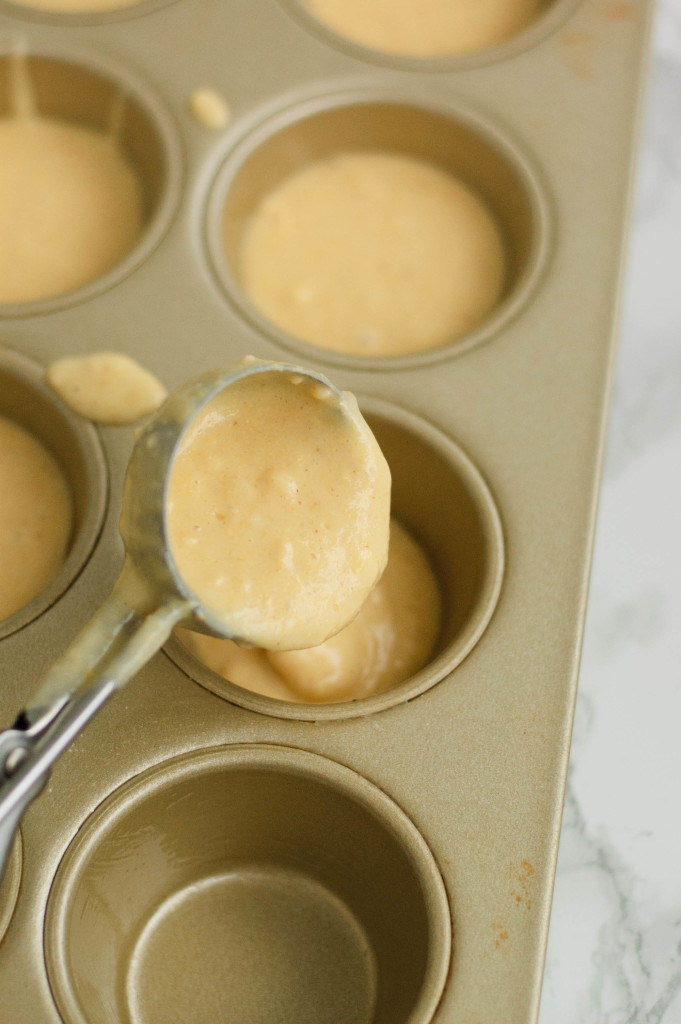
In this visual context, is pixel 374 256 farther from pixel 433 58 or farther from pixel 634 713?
pixel 634 713

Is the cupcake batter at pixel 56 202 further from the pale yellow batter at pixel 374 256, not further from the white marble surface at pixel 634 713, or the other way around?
the white marble surface at pixel 634 713

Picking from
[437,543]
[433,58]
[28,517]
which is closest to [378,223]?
[433,58]

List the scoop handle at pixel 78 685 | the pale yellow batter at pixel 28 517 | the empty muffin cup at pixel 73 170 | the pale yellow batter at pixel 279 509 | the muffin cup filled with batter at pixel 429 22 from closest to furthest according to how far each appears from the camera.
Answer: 1. the scoop handle at pixel 78 685
2. the pale yellow batter at pixel 279 509
3. the pale yellow batter at pixel 28 517
4. the empty muffin cup at pixel 73 170
5. the muffin cup filled with batter at pixel 429 22

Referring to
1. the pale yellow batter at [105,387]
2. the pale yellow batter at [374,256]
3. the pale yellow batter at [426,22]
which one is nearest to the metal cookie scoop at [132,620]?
the pale yellow batter at [105,387]

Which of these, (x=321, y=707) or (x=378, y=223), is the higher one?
(x=378, y=223)

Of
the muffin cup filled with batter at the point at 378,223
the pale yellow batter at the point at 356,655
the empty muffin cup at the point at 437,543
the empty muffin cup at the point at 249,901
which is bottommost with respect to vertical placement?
the empty muffin cup at the point at 249,901

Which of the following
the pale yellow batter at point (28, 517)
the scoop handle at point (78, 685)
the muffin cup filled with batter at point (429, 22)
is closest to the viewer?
the scoop handle at point (78, 685)

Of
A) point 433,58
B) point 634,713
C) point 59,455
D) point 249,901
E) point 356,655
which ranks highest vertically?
point 433,58

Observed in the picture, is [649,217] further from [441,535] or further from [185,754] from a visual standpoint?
[185,754]
